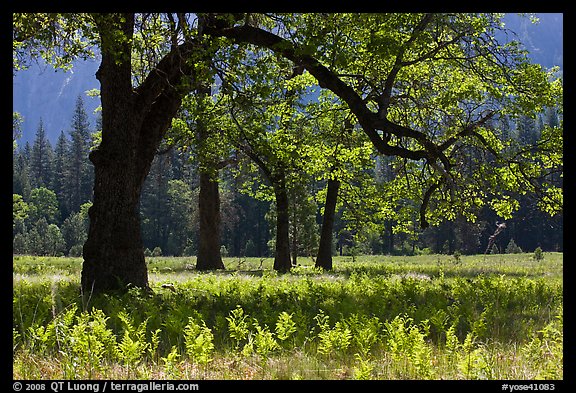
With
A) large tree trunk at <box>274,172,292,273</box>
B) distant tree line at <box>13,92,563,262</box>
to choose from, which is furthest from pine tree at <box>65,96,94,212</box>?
large tree trunk at <box>274,172,292,273</box>

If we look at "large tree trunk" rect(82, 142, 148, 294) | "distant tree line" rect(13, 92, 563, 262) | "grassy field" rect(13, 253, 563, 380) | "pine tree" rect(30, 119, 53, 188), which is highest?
"pine tree" rect(30, 119, 53, 188)

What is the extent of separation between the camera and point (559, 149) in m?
18.7

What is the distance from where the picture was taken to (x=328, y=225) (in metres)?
25.9

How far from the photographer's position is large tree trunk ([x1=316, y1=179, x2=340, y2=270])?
25.5 m

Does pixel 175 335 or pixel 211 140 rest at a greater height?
pixel 211 140

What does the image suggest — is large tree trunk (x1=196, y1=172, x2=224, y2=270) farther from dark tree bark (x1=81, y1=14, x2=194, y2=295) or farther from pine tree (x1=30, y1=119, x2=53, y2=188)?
pine tree (x1=30, y1=119, x2=53, y2=188)

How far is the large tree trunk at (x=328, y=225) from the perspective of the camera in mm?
25547

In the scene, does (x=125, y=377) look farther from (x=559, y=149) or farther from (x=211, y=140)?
(x=559, y=149)

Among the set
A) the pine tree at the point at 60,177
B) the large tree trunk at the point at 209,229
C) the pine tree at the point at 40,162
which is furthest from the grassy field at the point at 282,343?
the pine tree at the point at 40,162

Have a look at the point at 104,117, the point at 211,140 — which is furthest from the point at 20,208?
the point at 104,117

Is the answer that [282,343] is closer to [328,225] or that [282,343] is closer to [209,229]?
[328,225]

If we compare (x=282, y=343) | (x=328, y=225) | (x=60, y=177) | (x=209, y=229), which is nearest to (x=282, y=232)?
(x=328, y=225)

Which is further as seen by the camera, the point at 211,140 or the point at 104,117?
the point at 211,140
